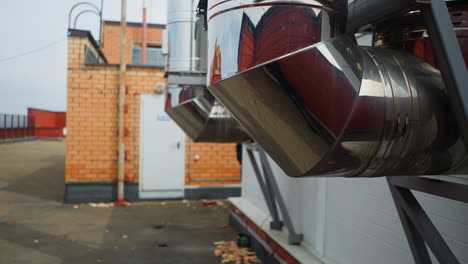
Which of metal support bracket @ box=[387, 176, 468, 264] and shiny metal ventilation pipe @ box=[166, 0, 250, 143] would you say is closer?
metal support bracket @ box=[387, 176, 468, 264]

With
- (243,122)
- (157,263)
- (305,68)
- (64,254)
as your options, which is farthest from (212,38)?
(64,254)

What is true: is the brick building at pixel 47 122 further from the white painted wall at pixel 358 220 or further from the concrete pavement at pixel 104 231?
the white painted wall at pixel 358 220

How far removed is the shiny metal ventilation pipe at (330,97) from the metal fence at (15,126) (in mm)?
25748

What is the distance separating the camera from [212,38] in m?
1.63

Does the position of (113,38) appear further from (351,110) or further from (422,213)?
(351,110)

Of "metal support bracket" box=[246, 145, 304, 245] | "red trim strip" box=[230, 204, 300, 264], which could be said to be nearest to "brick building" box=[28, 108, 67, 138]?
"red trim strip" box=[230, 204, 300, 264]

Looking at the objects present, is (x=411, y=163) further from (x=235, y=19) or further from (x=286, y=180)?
(x=286, y=180)

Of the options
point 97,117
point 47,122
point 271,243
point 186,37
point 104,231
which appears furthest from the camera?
point 47,122

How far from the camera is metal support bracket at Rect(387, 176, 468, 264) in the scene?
1587 mm

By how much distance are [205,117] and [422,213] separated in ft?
8.25

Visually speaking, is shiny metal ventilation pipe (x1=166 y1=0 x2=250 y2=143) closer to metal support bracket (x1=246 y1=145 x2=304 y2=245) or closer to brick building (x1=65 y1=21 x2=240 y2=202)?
metal support bracket (x1=246 y1=145 x2=304 y2=245)

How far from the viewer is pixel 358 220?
307 cm

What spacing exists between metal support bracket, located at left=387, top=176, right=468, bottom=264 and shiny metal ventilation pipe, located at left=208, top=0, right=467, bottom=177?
0.13m

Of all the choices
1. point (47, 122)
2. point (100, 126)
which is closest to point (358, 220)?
point (100, 126)
